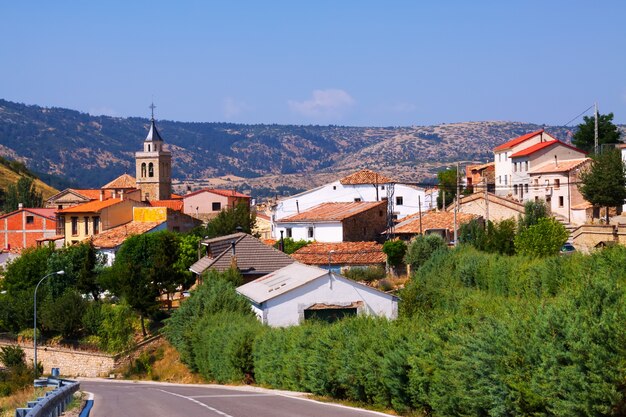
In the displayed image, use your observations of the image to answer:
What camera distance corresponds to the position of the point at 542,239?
196ft

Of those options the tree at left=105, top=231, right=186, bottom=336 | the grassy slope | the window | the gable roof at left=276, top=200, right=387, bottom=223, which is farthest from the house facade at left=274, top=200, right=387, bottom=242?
the grassy slope

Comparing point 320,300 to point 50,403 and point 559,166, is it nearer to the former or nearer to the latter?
point 50,403

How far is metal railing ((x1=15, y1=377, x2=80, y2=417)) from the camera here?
688 inches

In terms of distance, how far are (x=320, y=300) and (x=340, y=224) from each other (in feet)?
106

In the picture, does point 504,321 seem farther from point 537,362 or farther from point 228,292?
point 228,292

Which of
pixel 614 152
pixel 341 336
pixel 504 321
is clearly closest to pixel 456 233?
pixel 614 152

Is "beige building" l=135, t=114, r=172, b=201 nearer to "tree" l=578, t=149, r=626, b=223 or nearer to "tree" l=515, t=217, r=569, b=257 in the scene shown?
"tree" l=578, t=149, r=626, b=223

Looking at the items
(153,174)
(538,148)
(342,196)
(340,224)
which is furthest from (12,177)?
(538,148)

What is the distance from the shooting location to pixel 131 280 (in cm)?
6272

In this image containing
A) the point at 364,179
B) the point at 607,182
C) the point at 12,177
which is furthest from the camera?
the point at 12,177

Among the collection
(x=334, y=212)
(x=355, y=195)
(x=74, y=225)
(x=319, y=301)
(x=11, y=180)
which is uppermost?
(x=11, y=180)

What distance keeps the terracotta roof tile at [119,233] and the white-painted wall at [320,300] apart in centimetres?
3634

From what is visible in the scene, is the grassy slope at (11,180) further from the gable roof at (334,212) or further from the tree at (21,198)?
the gable roof at (334,212)

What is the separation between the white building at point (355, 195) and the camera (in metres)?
101
